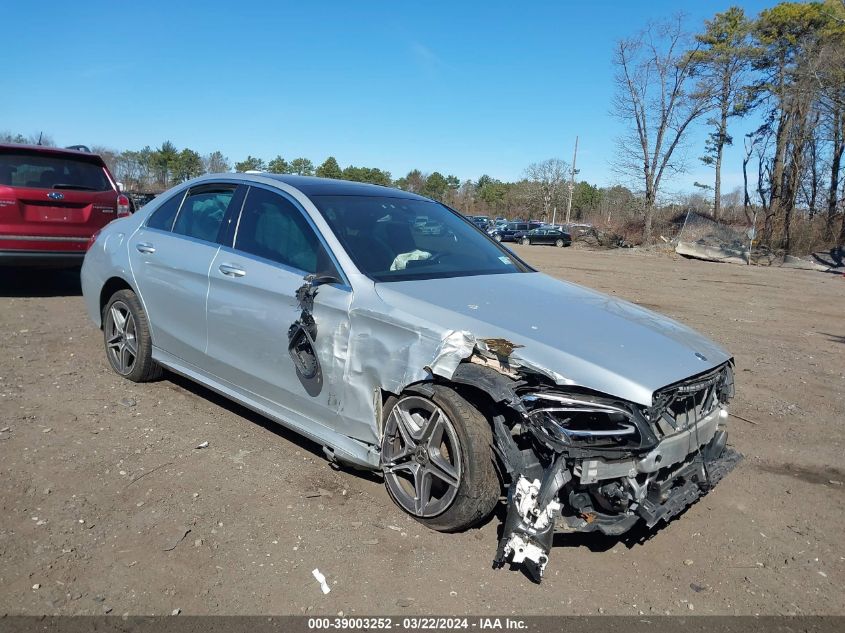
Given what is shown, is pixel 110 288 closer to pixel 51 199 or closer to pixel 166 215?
pixel 166 215

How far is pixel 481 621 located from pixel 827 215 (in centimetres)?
3820

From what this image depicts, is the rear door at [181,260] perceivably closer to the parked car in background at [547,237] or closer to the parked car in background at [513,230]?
the parked car in background at [513,230]

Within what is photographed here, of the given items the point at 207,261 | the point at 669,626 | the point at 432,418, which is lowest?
the point at 669,626

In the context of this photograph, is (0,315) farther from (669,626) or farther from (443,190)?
(443,190)

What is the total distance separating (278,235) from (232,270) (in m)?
0.37

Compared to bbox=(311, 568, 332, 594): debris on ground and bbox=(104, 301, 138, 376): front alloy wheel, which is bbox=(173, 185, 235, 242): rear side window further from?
bbox=(311, 568, 332, 594): debris on ground

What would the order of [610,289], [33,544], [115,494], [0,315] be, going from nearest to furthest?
[33,544]
[115,494]
[0,315]
[610,289]

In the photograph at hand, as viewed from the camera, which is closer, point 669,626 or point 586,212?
point 669,626

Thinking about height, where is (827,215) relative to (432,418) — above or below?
above

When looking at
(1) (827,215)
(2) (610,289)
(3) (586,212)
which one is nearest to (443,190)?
(3) (586,212)

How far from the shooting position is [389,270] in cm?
→ 379

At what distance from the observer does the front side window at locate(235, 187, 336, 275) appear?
385 cm

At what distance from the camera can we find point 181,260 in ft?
15.2

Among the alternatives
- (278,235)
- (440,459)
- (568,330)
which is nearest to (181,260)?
(278,235)
